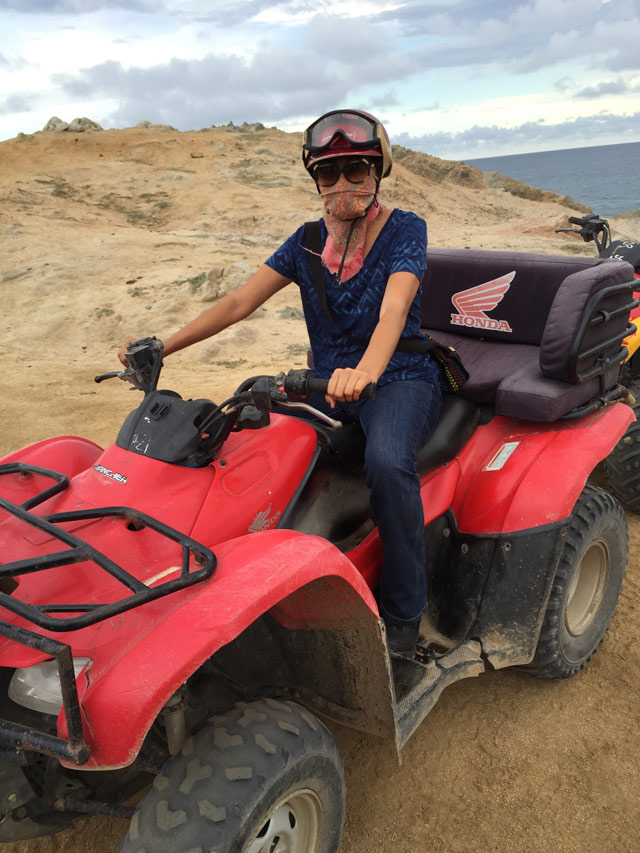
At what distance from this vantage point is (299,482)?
7.84ft

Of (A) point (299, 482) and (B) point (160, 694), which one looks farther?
(A) point (299, 482)

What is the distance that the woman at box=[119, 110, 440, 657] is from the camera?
95.1 inches

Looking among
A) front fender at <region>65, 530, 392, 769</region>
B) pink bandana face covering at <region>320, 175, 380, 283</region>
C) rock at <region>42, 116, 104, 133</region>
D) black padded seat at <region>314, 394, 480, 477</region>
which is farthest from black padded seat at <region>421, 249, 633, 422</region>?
rock at <region>42, 116, 104, 133</region>

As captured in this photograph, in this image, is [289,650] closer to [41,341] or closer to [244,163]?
[41,341]

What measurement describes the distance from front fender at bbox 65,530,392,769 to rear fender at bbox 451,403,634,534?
37.9 inches

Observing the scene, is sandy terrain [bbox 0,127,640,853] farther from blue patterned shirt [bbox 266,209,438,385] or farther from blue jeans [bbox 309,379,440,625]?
blue patterned shirt [bbox 266,209,438,385]

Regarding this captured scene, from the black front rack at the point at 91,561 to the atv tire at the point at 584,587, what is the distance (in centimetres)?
170

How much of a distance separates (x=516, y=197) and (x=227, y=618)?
34535 millimetres

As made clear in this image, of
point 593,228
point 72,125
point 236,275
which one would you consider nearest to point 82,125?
point 72,125

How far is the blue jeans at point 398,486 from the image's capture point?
2387mm

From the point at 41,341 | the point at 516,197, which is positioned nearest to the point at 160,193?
the point at 41,341

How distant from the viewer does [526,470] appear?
114 inches

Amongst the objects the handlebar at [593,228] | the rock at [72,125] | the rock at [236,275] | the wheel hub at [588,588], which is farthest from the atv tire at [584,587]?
the rock at [72,125]

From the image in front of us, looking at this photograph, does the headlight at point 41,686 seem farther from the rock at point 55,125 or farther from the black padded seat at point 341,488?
the rock at point 55,125
